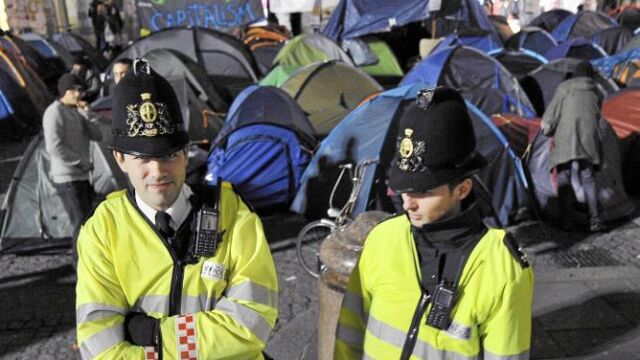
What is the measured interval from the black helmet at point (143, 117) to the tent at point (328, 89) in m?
6.54

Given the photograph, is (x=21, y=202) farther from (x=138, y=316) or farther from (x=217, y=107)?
(x=138, y=316)

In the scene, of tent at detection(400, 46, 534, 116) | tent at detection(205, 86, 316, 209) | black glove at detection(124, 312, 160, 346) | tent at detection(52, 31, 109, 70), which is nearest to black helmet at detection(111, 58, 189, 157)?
black glove at detection(124, 312, 160, 346)

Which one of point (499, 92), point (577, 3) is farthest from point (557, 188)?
point (577, 3)

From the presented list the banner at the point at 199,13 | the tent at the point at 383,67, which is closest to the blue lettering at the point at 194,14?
the banner at the point at 199,13

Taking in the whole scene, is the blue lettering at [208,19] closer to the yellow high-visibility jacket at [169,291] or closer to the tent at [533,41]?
the tent at [533,41]

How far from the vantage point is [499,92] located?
29.3 ft

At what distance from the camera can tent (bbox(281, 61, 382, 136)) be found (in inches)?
345

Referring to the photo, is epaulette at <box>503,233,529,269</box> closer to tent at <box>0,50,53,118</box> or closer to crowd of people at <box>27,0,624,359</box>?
crowd of people at <box>27,0,624,359</box>

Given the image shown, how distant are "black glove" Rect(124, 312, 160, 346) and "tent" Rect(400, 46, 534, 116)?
743 cm

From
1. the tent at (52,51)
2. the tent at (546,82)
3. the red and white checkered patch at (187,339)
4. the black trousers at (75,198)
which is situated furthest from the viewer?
the tent at (52,51)

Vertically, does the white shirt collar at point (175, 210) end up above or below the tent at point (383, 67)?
above

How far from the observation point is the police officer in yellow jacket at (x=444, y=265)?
6.09ft

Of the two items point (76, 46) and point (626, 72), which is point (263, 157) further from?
point (76, 46)

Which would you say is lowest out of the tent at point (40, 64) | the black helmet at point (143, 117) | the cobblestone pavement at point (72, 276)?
the cobblestone pavement at point (72, 276)
